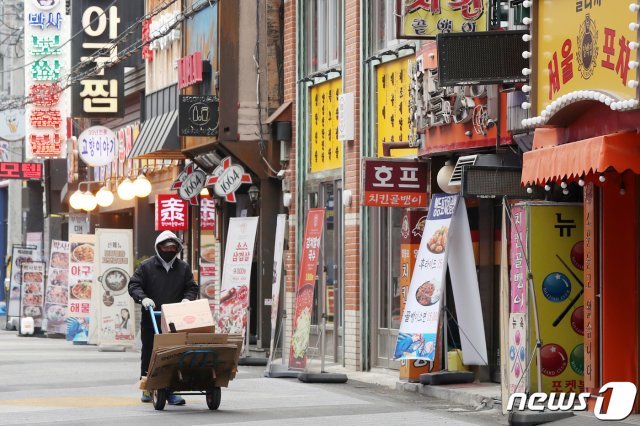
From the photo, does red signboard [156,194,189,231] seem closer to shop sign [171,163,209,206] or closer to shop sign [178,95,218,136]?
shop sign [171,163,209,206]

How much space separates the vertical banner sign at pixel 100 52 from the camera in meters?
40.3

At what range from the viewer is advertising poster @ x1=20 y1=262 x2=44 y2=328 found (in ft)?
134

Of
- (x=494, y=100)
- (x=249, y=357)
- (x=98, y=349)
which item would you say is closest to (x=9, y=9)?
(x=98, y=349)

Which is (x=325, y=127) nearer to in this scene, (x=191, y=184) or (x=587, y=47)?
(x=191, y=184)

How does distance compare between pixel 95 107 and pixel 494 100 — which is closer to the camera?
pixel 494 100

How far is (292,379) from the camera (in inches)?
922

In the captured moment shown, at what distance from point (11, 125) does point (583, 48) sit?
38.2m

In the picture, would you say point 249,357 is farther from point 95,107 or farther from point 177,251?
point 95,107

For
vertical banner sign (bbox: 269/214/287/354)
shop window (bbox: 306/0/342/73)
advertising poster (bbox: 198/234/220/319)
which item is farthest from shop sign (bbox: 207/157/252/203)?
vertical banner sign (bbox: 269/214/287/354)

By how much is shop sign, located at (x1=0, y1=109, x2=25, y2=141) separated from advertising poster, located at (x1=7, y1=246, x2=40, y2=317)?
10102mm

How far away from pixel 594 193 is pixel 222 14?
14.0 metres

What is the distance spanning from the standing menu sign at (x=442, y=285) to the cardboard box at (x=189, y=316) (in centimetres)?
313

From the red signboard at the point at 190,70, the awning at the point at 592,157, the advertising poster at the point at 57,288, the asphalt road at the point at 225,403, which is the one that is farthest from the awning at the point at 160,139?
the awning at the point at 592,157

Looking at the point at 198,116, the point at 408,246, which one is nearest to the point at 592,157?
the point at 408,246
